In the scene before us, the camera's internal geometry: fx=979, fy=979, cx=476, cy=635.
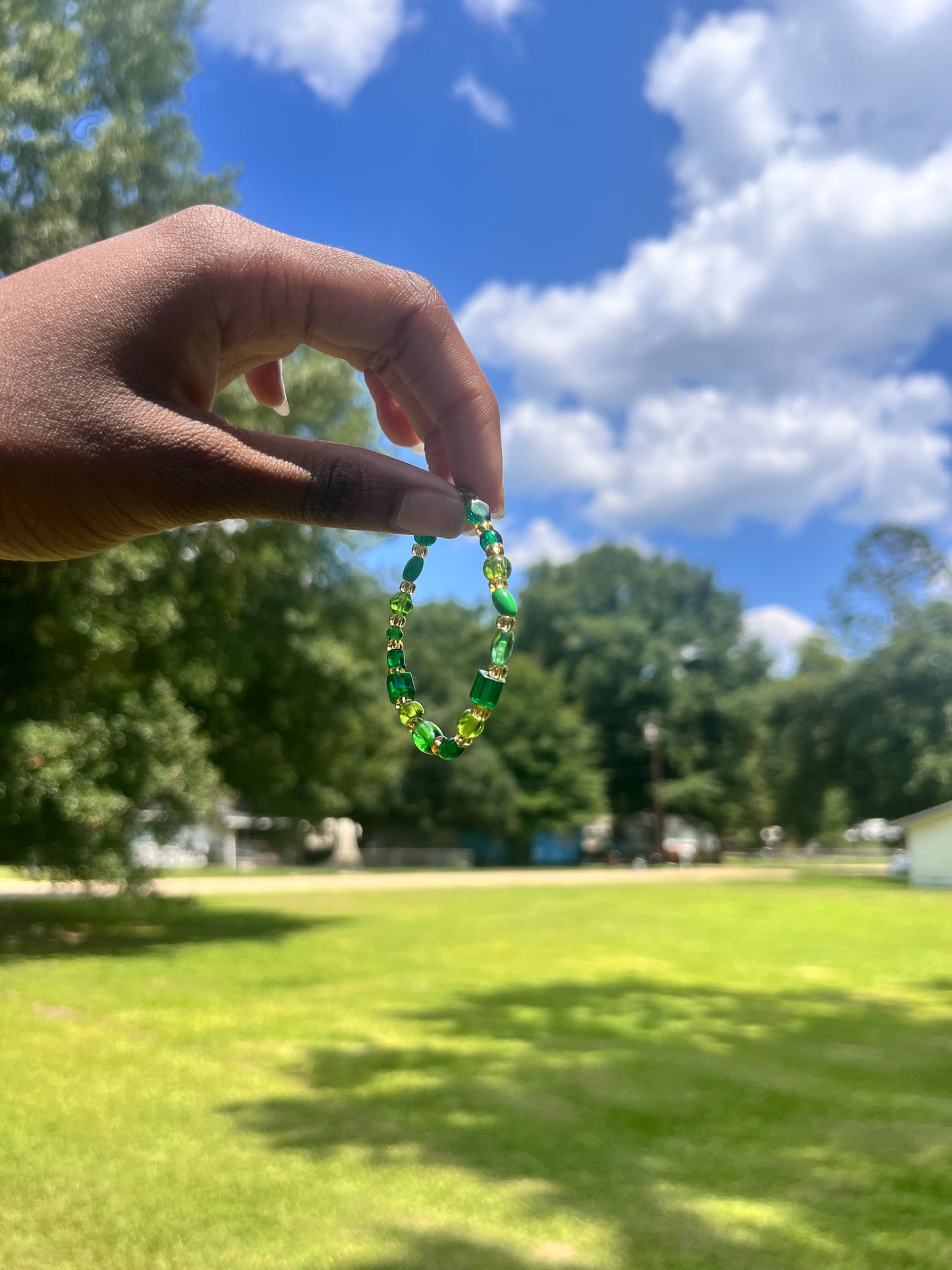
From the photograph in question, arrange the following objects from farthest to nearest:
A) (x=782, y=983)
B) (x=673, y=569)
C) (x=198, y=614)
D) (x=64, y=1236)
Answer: (x=673, y=569), (x=198, y=614), (x=782, y=983), (x=64, y=1236)

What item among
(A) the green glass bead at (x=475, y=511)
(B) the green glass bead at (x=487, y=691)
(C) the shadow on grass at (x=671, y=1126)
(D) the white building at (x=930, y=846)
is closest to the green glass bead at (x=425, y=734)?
(B) the green glass bead at (x=487, y=691)

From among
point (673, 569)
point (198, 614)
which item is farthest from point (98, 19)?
point (673, 569)

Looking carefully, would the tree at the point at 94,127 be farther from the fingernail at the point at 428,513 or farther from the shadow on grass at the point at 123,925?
the fingernail at the point at 428,513

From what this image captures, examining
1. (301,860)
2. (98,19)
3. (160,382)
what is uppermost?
(98,19)

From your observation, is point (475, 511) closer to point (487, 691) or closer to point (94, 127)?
point (487, 691)

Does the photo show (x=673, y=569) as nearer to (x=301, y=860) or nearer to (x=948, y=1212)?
(x=301, y=860)

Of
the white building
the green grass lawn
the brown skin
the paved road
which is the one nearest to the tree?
the green grass lawn
